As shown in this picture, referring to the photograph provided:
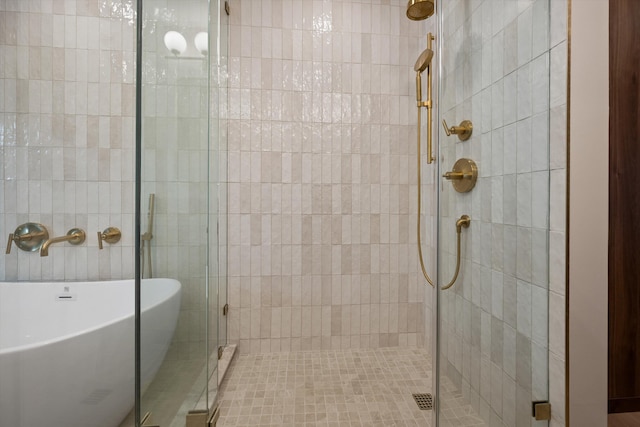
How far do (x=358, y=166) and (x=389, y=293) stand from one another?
0.88m

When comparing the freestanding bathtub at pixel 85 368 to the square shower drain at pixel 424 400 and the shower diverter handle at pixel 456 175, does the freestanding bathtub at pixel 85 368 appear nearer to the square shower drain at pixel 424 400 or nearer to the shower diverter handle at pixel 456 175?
the shower diverter handle at pixel 456 175

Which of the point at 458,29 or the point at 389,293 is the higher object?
the point at 458,29

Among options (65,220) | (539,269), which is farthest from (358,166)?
(65,220)

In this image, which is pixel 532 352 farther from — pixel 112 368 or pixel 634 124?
pixel 112 368

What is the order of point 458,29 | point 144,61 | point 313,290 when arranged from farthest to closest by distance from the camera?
point 313,290, point 458,29, point 144,61

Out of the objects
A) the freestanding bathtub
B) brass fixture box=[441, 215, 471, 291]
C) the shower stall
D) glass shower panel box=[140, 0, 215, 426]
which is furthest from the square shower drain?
the freestanding bathtub

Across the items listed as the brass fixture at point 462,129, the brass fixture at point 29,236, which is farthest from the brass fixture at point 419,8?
the brass fixture at point 29,236

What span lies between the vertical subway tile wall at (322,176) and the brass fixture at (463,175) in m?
0.93

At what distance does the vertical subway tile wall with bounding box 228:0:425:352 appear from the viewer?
190 centimetres

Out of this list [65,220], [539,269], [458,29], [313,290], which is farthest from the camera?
[313,290]

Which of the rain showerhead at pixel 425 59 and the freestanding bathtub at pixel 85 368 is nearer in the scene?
the freestanding bathtub at pixel 85 368

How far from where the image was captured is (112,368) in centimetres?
98

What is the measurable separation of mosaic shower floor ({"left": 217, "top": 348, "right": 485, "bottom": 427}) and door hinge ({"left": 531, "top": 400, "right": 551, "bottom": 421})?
0.18 m

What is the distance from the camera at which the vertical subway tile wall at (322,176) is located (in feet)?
6.23
